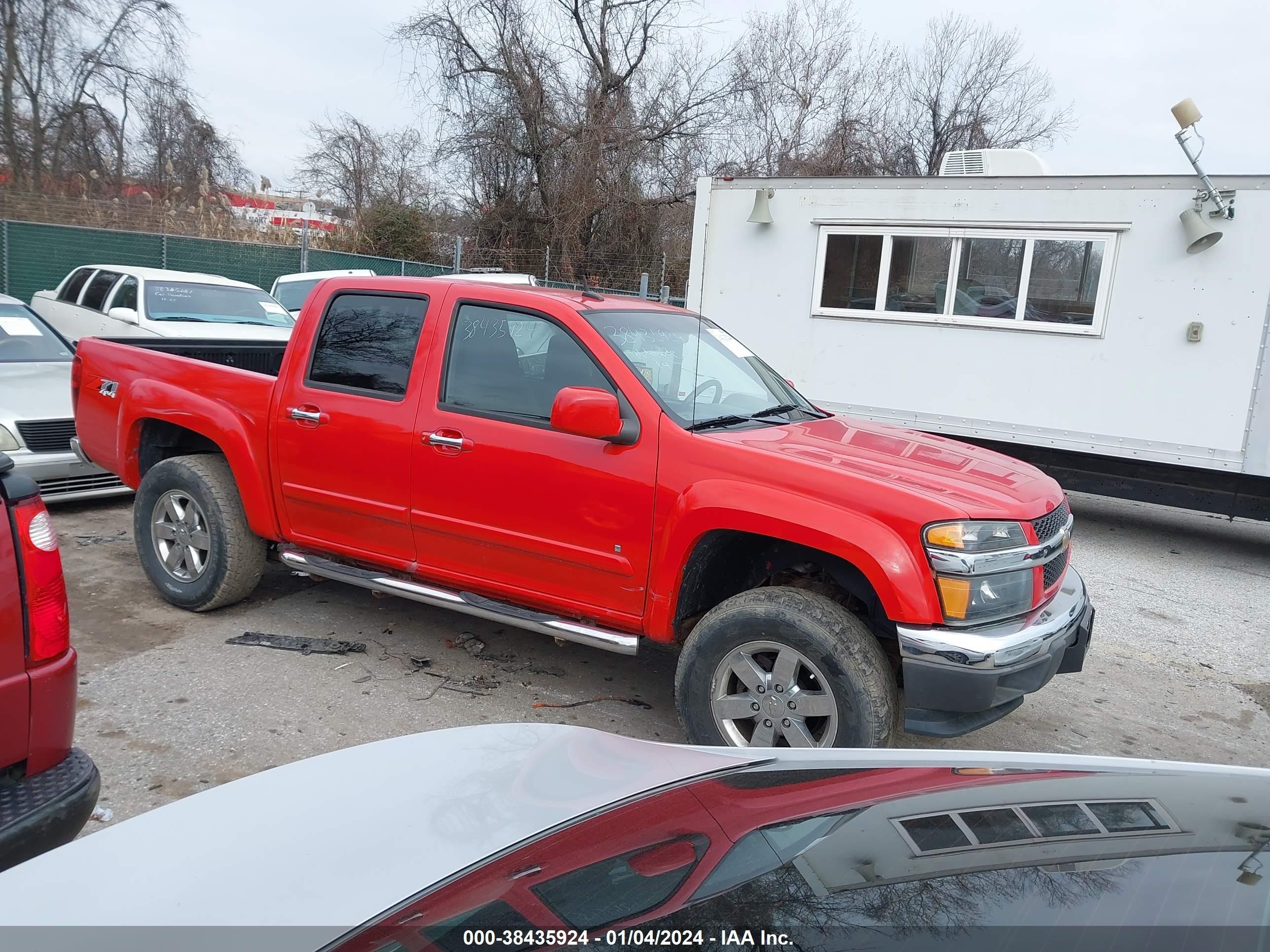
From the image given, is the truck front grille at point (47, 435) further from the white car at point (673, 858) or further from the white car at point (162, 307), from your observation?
the white car at point (673, 858)

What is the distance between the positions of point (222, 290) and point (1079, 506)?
10237 millimetres

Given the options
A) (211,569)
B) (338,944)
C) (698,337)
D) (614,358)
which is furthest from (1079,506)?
(338,944)

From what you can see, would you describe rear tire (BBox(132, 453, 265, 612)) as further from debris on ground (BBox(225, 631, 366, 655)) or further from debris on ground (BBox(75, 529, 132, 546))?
debris on ground (BBox(75, 529, 132, 546))

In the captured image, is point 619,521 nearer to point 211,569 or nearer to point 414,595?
point 414,595

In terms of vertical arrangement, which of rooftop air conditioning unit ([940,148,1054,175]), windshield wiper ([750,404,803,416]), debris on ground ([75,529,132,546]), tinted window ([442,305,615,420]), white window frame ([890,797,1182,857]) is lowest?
debris on ground ([75,529,132,546])

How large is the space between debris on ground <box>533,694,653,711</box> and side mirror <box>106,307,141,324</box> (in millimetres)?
8116

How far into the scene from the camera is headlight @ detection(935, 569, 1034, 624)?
3.18m

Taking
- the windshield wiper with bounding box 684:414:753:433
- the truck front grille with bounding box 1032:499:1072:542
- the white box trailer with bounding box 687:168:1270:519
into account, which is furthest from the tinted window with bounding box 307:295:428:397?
the white box trailer with bounding box 687:168:1270:519

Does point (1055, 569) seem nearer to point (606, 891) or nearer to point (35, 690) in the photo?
point (606, 891)

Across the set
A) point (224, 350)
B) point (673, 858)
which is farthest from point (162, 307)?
point (673, 858)

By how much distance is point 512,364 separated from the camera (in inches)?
166

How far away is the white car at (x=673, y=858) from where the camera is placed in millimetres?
1169

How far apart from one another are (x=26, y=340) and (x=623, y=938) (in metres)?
8.36

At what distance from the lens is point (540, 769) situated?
1.96m
